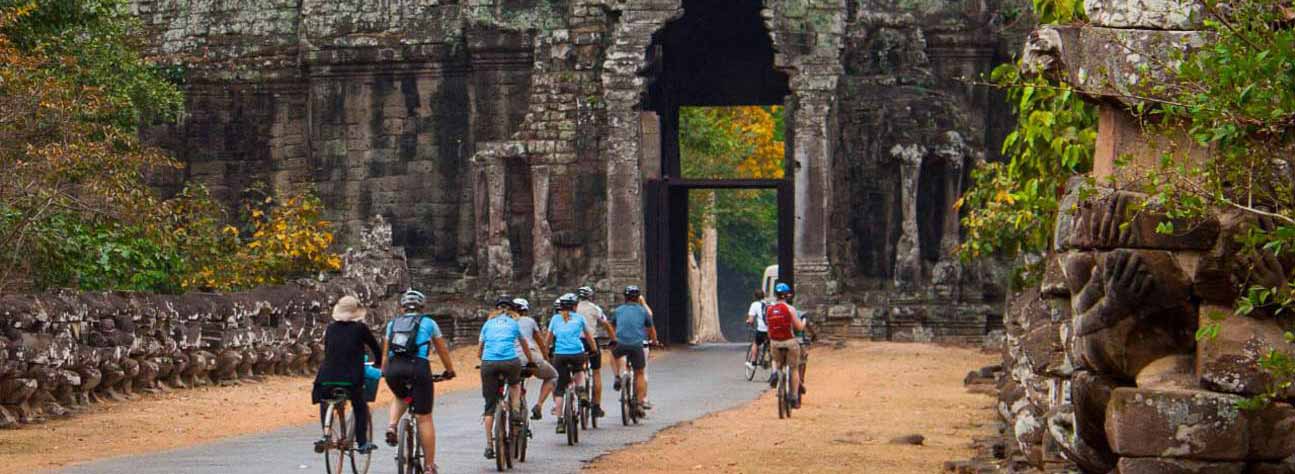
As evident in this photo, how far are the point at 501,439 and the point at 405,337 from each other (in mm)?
1432

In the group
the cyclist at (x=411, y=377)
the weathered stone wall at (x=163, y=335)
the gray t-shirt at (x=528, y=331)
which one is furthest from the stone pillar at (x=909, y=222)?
the cyclist at (x=411, y=377)

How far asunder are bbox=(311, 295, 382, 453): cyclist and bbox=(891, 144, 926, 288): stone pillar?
1873 cm

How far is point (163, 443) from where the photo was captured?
17.1 meters

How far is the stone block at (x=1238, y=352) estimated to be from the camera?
6676mm

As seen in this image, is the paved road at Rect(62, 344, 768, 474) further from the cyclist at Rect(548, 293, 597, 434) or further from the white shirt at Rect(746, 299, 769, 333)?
the white shirt at Rect(746, 299, 769, 333)

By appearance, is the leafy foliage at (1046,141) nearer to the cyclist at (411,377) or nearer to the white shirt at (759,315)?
the cyclist at (411,377)

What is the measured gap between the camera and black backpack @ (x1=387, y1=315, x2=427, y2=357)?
42.6ft

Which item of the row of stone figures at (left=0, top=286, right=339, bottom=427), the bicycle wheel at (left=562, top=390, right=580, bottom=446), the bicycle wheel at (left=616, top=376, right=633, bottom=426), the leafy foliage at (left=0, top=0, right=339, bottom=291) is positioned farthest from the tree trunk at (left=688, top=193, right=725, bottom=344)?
the bicycle wheel at (left=562, top=390, right=580, bottom=446)

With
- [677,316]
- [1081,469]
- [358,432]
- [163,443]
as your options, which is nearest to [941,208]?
[677,316]

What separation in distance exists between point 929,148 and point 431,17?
308 inches

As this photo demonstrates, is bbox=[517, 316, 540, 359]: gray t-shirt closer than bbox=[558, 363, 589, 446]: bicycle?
Yes

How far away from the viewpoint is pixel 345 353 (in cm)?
1300

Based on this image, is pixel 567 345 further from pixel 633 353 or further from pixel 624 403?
pixel 633 353

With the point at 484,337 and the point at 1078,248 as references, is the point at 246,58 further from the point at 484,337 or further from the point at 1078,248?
the point at 1078,248
